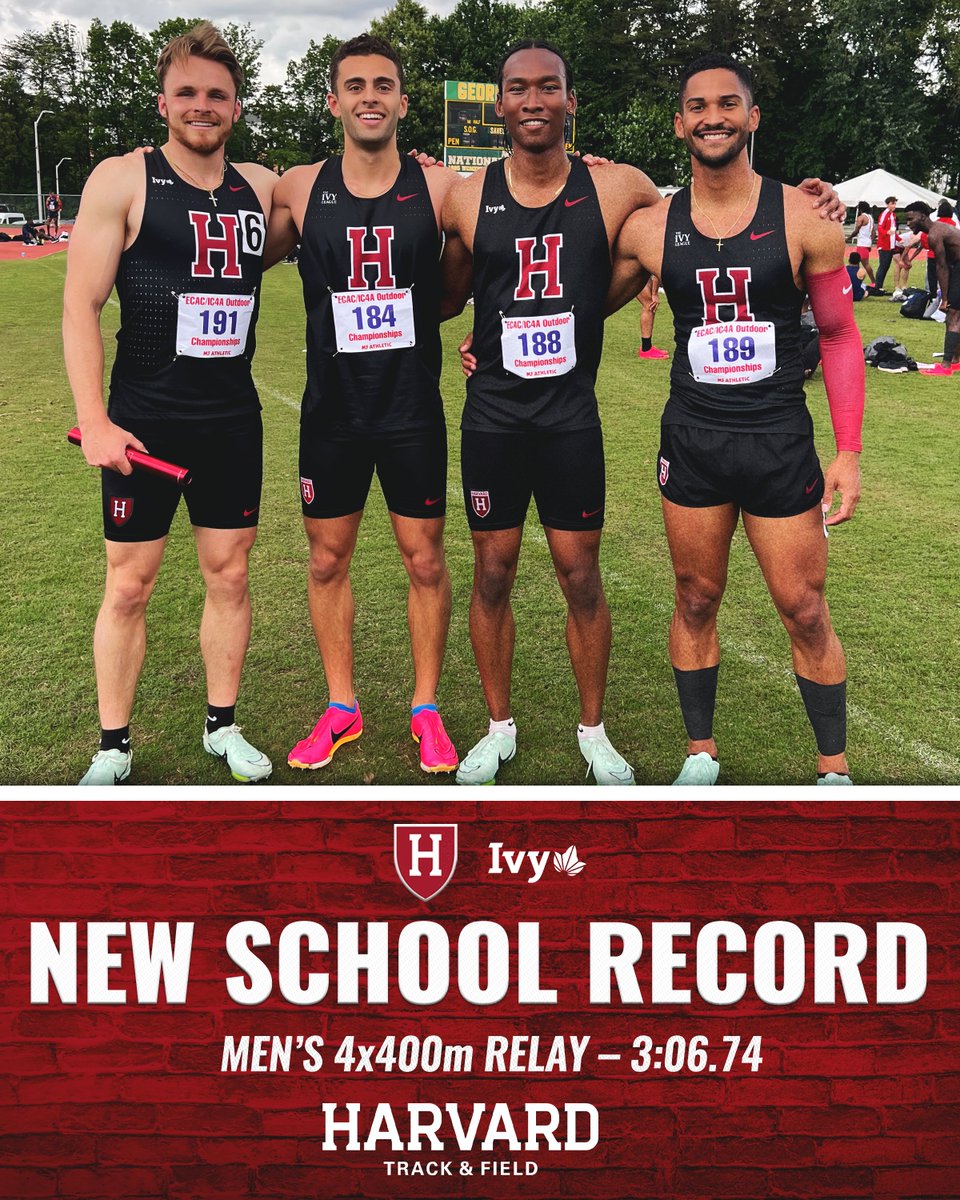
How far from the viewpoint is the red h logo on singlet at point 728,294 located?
9.53ft

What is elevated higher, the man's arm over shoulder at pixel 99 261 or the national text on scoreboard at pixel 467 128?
the national text on scoreboard at pixel 467 128

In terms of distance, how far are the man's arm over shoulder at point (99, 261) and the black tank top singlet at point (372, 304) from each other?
0.53 metres

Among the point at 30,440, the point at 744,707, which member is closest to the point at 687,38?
the point at 30,440

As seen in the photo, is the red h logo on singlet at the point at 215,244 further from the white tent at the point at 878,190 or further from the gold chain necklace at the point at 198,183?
the white tent at the point at 878,190

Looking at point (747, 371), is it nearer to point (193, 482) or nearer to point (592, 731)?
point (592, 731)

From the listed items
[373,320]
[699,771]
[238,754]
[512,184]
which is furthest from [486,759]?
[512,184]

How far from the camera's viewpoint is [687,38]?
56156mm

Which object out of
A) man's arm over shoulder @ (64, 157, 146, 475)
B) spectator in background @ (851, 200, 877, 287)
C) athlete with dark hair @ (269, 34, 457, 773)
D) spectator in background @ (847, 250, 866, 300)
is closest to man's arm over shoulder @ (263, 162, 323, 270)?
athlete with dark hair @ (269, 34, 457, 773)

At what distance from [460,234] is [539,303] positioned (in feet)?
1.14

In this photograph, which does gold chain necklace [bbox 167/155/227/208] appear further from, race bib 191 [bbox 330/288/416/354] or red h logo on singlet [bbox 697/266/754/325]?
red h logo on singlet [bbox 697/266/754/325]

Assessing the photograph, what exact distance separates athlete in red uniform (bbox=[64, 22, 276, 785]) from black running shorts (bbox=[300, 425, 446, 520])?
0.19m

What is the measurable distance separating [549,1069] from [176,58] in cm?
285

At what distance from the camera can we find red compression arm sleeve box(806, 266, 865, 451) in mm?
2953

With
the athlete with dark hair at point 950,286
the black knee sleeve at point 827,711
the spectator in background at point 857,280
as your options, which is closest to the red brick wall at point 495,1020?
the black knee sleeve at point 827,711
